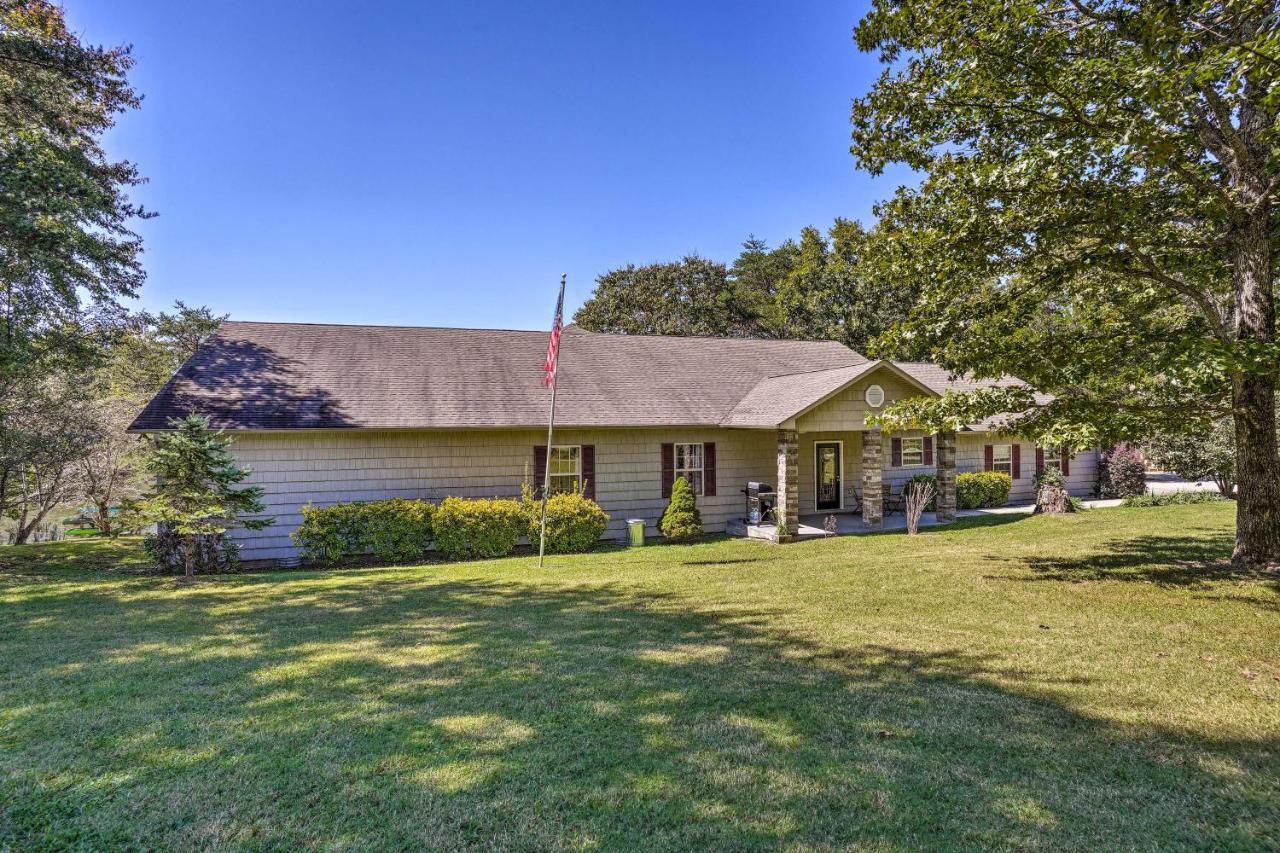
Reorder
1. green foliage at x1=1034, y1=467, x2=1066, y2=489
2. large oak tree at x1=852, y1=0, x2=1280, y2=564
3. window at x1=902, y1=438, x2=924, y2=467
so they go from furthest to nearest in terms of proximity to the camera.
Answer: window at x1=902, y1=438, x2=924, y2=467 → green foliage at x1=1034, y1=467, x2=1066, y2=489 → large oak tree at x1=852, y1=0, x2=1280, y2=564

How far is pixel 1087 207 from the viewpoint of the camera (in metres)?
7.72

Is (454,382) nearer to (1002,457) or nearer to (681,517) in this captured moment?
(681,517)

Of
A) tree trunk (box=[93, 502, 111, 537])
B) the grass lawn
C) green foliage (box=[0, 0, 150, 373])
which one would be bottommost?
tree trunk (box=[93, 502, 111, 537])

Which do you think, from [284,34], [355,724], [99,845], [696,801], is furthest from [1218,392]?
[284,34]

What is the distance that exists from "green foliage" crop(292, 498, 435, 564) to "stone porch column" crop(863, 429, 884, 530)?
9939 mm

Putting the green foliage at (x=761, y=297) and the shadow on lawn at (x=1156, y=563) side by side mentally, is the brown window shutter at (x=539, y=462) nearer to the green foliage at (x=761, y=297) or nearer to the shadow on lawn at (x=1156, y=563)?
the shadow on lawn at (x=1156, y=563)

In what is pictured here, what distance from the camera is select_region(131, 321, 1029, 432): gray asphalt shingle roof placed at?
12.7 meters

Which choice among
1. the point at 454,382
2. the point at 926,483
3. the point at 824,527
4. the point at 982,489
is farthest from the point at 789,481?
the point at 982,489

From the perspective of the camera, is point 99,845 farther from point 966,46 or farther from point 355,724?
point 966,46

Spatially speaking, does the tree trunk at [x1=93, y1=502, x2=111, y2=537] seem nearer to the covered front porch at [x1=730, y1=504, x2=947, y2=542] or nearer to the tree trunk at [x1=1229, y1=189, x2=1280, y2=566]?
the covered front porch at [x1=730, y1=504, x2=947, y2=542]

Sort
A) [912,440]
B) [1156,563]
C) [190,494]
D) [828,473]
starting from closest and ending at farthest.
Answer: [1156,563] → [190,494] → [828,473] → [912,440]

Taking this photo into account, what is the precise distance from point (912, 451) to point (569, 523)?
11.3 m

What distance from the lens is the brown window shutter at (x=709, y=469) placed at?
50.3 ft

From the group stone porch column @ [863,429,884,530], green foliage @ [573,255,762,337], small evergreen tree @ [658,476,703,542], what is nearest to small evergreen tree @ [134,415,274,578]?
small evergreen tree @ [658,476,703,542]
